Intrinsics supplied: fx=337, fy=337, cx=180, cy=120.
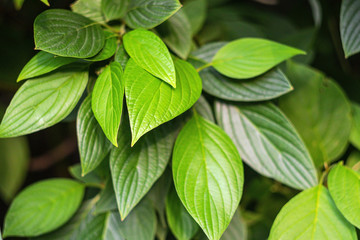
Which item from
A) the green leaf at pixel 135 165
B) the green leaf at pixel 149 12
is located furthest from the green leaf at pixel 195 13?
the green leaf at pixel 135 165

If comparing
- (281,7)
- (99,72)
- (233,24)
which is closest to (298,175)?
(99,72)

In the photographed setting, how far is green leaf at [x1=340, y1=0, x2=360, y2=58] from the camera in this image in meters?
0.65

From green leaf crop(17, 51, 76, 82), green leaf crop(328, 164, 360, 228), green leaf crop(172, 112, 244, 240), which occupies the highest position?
green leaf crop(17, 51, 76, 82)

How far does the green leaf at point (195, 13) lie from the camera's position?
893mm

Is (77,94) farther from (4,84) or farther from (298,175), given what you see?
(4,84)

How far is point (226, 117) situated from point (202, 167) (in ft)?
0.54

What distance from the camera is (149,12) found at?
2.02ft

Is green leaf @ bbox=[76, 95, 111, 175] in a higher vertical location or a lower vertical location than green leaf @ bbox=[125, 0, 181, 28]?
lower

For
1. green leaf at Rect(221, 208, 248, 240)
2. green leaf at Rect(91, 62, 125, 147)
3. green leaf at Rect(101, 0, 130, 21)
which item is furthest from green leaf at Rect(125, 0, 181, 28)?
green leaf at Rect(221, 208, 248, 240)

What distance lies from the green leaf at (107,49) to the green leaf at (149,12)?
5 centimetres

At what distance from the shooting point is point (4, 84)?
124 cm

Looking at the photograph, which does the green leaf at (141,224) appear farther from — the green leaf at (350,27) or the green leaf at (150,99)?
the green leaf at (350,27)

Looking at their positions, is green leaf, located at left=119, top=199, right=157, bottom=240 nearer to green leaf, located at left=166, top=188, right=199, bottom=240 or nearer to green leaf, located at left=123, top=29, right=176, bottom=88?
green leaf, located at left=166, top=188, right=199, bottom=240

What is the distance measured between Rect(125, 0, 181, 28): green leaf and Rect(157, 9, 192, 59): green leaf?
0.09 meters
